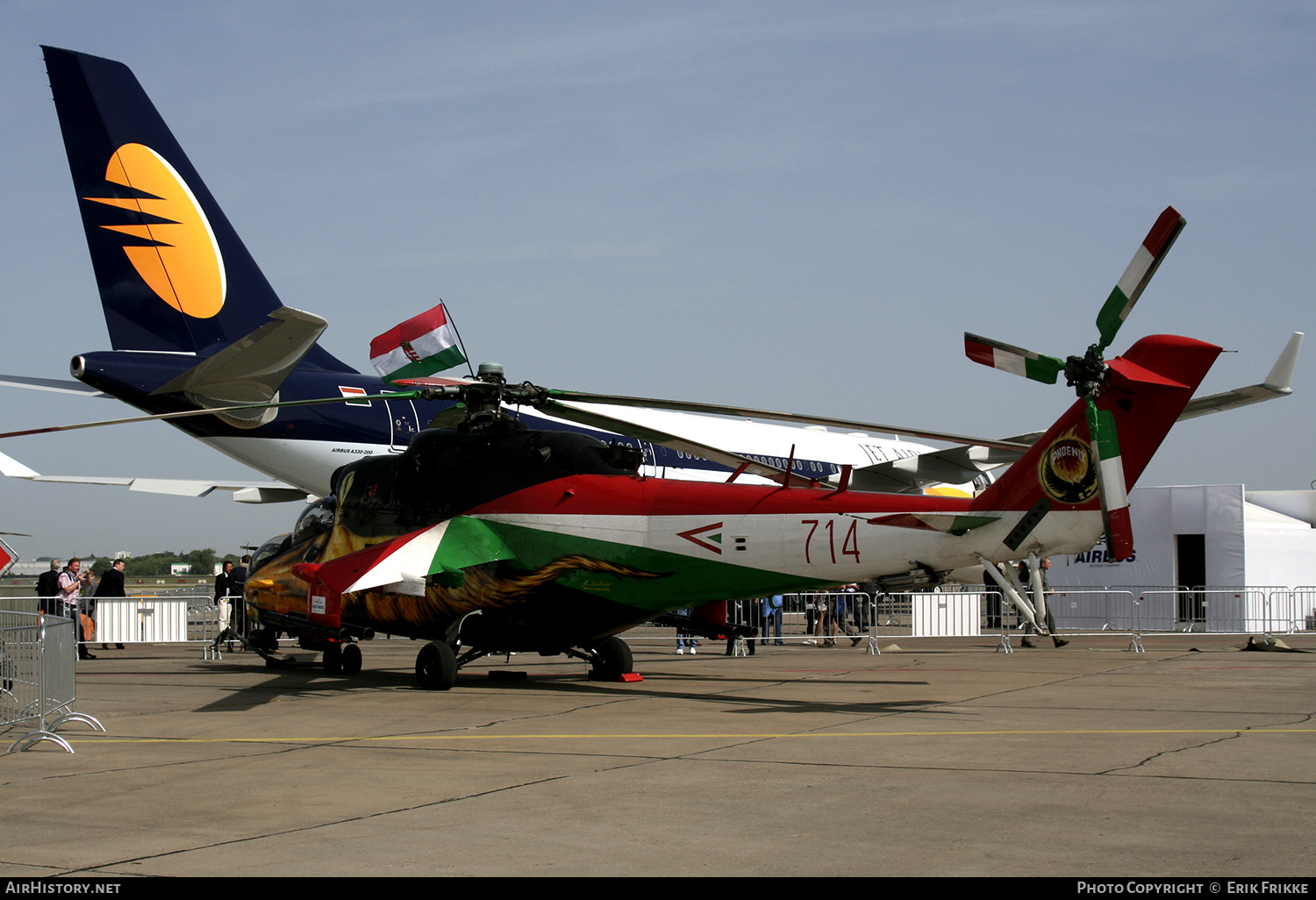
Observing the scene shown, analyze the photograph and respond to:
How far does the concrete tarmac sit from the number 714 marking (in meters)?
1.55

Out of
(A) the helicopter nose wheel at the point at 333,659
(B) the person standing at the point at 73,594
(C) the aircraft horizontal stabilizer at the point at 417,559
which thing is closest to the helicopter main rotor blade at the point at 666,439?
(C) the aircraft horizontal stabilizer at the point at 417,559

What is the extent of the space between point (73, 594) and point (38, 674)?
1372cm

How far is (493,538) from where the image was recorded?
1380 cm

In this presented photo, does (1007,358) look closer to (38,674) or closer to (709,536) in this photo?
(709,536)

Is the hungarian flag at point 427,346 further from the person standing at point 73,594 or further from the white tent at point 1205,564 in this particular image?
the white tent at point 1205,564

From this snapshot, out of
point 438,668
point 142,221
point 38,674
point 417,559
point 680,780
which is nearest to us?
point 680,780

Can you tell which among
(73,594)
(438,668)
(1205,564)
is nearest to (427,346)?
(438,668)

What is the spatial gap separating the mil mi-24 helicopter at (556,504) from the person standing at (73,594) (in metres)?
4.97

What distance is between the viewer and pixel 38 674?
998 cm

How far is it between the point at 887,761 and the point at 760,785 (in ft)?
4.38

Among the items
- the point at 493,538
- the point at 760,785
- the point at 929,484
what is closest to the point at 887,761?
the point at 760,785

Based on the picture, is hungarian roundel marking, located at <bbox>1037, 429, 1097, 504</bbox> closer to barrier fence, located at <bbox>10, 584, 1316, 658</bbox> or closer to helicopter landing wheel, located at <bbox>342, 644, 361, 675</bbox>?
barrier fence, located at <bbox>10, 584, 1316, 658</bbox>

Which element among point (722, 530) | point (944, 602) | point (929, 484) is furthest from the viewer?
point (929, 484)
